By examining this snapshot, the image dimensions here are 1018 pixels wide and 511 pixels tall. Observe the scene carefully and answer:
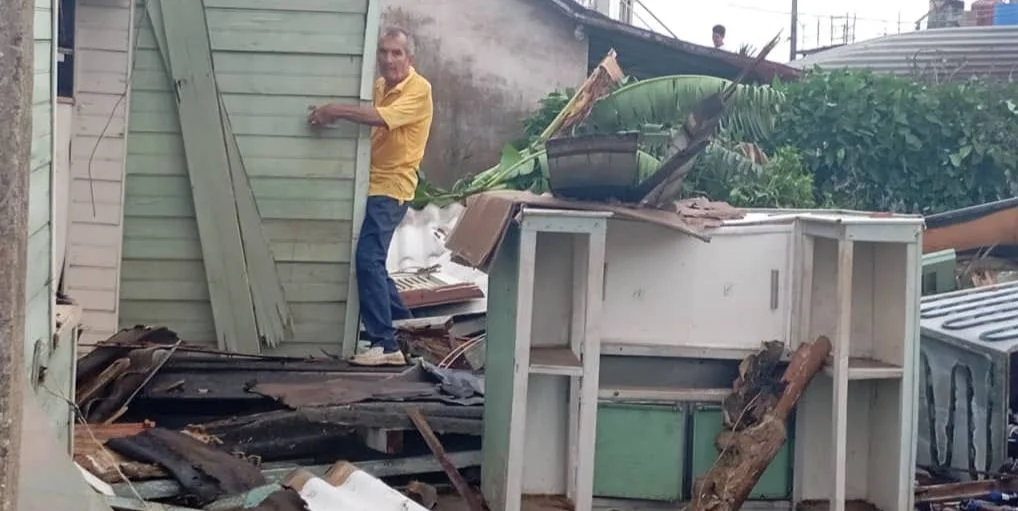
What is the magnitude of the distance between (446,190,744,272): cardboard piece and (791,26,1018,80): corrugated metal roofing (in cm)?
1264

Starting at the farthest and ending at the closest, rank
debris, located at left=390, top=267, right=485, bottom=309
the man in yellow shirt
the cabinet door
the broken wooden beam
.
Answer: debris, located at left=390, top=267, right=485, bottom=309 → the man in yellow shirt → the broken wooden beam → the cabinet door

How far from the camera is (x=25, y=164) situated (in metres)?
3.08

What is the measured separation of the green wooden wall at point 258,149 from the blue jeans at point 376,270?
135mm

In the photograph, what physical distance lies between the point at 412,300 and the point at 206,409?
110 inches

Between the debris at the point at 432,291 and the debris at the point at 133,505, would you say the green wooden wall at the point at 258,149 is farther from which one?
the debris at the point at 133,505

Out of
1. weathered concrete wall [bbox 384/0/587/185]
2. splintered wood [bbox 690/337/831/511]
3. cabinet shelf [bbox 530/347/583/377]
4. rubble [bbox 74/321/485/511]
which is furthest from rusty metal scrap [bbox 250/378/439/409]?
weathered concrete wall [bbox 384/0/587/185]

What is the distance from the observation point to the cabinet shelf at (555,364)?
495 centimetres

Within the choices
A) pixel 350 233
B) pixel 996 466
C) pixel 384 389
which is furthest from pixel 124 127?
pixel 996 466

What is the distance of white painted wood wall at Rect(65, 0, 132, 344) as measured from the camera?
6.82 metres

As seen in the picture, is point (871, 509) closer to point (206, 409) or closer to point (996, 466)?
point (996, 466)

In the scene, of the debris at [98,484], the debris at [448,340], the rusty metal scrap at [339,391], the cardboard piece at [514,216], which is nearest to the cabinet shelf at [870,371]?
the cardboard piece at [514,216]

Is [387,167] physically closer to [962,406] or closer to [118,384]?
[118,384]

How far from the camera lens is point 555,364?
4.98 m

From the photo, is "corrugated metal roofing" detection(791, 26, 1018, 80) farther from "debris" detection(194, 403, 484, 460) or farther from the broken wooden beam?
"debris" detection(194, 403, 484, 460)
